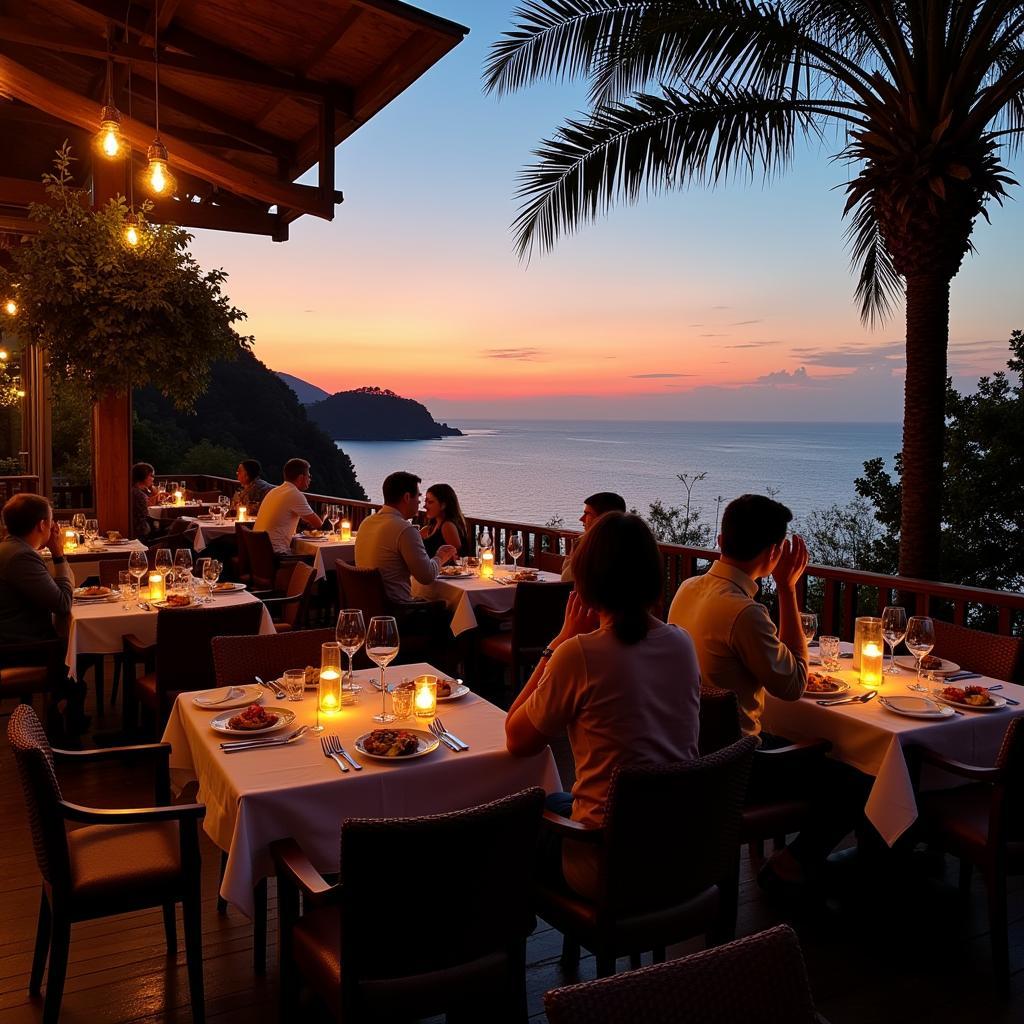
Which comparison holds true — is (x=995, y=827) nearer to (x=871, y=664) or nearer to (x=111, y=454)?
(x=871, y=664)

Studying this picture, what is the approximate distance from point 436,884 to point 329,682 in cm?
119

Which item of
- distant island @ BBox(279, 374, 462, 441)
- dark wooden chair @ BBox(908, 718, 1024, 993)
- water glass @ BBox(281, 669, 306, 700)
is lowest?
dark wooden chair @ BBox(908, 718, 1024, 993)

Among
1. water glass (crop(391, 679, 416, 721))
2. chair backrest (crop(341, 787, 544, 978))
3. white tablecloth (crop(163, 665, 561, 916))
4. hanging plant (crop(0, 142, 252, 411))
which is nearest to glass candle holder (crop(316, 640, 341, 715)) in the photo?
white tablecloth (crop(163, 665, 561, 916))

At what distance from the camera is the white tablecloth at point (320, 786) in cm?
229

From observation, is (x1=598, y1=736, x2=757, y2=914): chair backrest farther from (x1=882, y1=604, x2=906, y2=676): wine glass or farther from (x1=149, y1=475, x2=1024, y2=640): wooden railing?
(x1=882, y1=604, x2=906, y2=676): wine glass

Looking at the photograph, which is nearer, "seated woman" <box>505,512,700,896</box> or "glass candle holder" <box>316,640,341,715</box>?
"seated woman" <box>505,512,700,896</box>

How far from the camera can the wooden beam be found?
670cm

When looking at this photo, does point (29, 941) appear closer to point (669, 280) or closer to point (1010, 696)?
point (1010, 696)

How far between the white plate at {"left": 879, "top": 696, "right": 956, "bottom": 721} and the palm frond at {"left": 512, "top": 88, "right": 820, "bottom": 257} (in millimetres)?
4577

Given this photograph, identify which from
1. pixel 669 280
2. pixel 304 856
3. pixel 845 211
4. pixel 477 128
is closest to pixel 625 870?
pixel 304 856

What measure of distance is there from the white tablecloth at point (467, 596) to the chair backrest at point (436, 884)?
3565mm

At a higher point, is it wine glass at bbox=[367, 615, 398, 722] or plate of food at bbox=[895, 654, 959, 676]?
wine glass at bbox=[367, 615, 398, 722]

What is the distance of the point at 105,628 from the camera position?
15.0ft

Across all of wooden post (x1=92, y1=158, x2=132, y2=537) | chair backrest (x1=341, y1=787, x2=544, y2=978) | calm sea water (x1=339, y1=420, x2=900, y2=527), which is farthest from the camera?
calm sea water (x1=339, y1=420, x2=900, y2=527)
